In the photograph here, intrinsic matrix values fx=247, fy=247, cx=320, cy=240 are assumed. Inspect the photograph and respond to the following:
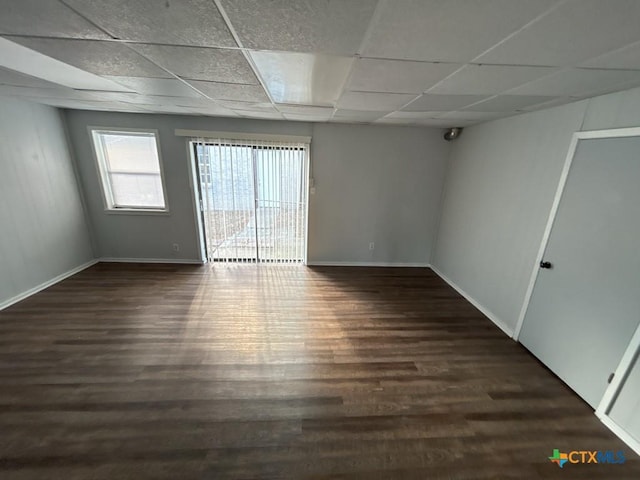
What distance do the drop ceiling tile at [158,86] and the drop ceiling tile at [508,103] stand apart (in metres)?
2.62

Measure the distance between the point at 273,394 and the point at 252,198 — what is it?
9.48ft

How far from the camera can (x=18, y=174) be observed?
2.97 m

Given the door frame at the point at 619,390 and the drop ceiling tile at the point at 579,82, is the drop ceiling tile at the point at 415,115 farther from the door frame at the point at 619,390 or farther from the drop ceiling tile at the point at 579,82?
the door frame at the point at 619,390

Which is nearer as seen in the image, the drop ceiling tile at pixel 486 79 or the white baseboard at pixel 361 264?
the drop ceiling tile at pixel 486 79

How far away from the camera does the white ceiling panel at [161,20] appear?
0.97m

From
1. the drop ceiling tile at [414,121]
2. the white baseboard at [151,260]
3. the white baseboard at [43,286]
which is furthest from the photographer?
the white baseboard at [151,260]

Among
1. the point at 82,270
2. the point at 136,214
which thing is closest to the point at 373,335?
the point at 136,214

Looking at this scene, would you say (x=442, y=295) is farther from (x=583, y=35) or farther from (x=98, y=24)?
(x=98, y=24)

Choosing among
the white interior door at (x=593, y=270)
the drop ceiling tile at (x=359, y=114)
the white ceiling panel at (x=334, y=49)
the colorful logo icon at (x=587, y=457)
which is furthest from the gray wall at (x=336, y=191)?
the colorful logo icon at (x=587, y=457)

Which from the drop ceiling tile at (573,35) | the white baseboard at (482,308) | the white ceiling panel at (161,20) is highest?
the white ceiling panel at (161,20)

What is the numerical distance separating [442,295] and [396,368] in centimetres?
175

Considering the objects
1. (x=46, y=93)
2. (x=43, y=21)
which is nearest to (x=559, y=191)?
(x=43, y=21)

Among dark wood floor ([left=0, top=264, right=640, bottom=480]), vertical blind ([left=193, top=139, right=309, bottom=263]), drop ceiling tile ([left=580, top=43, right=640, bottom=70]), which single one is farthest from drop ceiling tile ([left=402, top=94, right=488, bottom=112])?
dark wood floor ([left=0, top=264, right=640, bottom=480])

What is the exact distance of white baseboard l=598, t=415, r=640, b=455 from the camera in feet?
5.39
